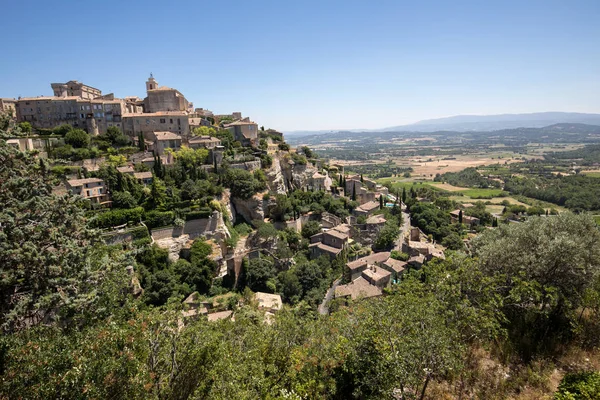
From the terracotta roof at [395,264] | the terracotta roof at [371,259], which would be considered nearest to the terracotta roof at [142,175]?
the terracotta roof at [371,259]

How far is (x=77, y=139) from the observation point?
1351 inches

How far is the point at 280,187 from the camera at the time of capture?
43625 millimetres

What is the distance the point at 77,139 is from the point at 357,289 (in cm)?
3417

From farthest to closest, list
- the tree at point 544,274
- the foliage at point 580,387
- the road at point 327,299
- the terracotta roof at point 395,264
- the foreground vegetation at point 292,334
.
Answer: the terracotta roof at point 395,264
the road at point 327,299
the tree at point 544,274
the foreground vegetation at point 292,334
the foliage at point 580,387

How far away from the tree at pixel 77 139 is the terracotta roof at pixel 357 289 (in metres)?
32.0

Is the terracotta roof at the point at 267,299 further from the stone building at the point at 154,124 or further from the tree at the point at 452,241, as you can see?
the tree at the point at 452,241

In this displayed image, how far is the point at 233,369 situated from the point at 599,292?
1209cm

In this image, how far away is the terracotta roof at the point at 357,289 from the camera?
97.2 ft

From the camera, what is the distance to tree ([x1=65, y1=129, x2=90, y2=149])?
34125 millimetres

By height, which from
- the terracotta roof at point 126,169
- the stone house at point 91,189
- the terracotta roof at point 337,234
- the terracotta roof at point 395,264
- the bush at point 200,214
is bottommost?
the terracotta roof at point 395,264

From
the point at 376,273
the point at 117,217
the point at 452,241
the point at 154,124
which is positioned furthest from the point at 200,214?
the point at 452,241

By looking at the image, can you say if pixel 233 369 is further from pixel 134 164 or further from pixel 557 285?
pixel 134 164

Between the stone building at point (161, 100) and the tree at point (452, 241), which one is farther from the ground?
the stone building at point (161, 100)

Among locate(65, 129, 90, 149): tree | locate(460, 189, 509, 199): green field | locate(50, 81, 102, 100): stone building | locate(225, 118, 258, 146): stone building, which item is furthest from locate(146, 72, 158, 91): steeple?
locate(460, 189, 509, 199): green field
